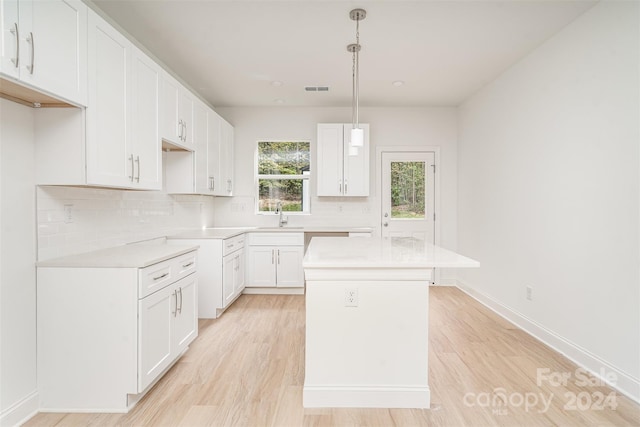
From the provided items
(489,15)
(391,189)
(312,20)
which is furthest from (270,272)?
(489,15)

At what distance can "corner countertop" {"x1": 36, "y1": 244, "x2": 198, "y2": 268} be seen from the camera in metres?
1.86

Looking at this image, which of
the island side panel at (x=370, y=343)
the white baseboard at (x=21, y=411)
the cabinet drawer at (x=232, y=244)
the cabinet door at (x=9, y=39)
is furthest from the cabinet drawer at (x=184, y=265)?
the cabinet door at (x=9, y=39)

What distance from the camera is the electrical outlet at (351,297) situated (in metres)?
1.91

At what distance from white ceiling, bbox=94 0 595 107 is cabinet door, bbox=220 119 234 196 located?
534 mm

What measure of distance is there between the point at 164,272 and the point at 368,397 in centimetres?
153

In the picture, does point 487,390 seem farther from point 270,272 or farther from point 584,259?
point 270,272

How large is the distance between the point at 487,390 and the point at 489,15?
107 inches

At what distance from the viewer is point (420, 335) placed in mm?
1908

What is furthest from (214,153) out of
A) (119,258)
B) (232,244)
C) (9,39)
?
(9,39)

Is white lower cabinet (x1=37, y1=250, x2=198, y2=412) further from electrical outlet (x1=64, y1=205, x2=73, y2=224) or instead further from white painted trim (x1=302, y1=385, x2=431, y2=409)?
white painted trim (x1=302, y1=385, x2=431, y2=409)

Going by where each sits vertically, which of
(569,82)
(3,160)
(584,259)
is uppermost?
(569,82)

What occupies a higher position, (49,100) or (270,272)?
(49,100)

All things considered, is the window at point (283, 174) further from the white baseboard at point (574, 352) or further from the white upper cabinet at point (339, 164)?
the white baseboard at point (574, 352)

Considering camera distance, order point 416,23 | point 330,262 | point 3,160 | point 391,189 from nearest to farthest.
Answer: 1. point 3,160
2. point 330,262
3. point 416,23
4. point 391,189
